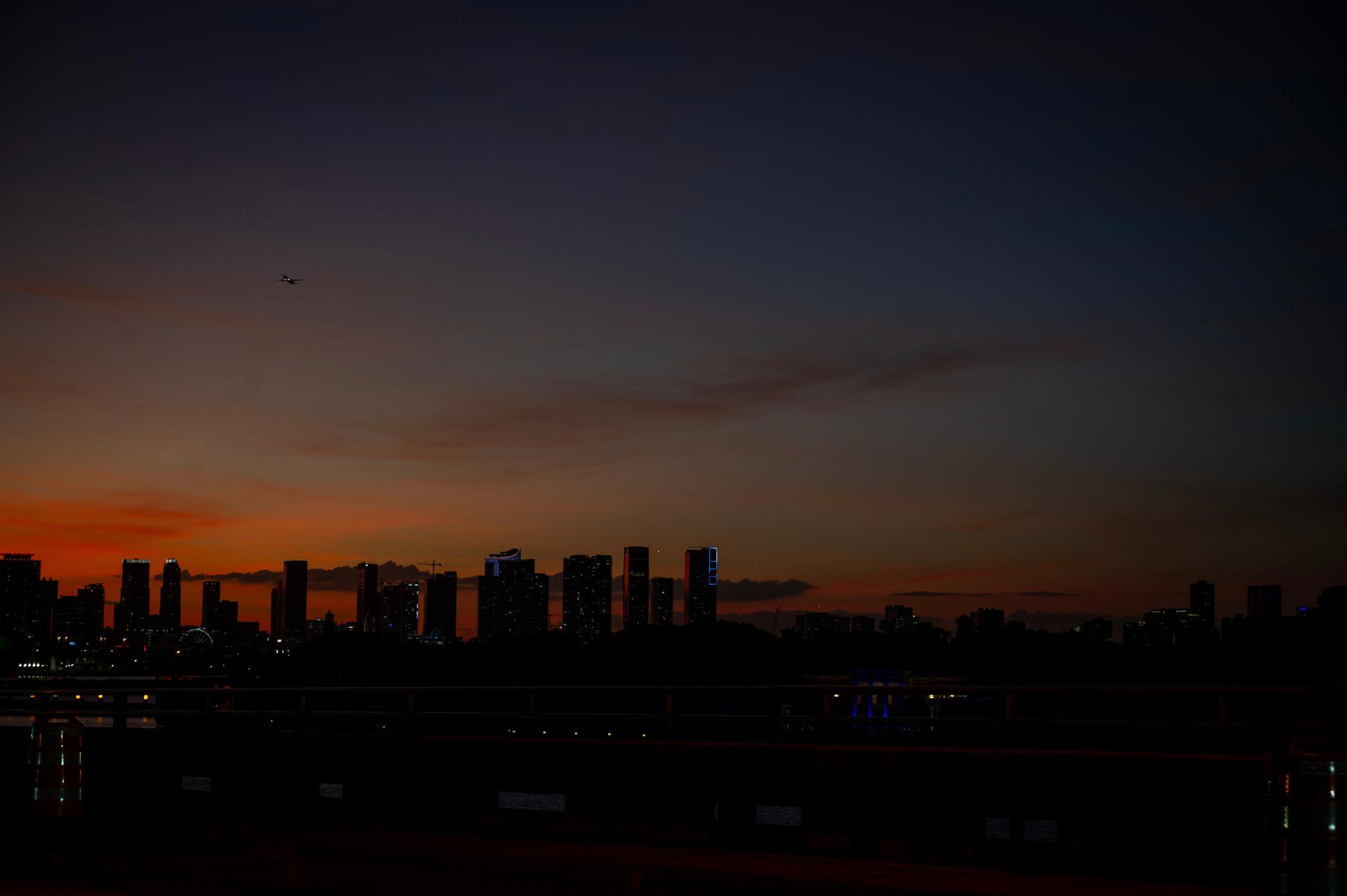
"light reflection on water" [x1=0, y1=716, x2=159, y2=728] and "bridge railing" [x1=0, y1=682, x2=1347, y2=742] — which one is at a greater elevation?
"bridge railing" [x1=0, y1=682, x2=1347, y2=742]

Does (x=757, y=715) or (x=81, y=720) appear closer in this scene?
(x=757, y=715)

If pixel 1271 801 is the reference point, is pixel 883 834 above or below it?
below

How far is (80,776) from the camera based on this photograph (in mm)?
13008

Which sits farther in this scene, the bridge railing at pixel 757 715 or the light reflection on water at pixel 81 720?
the light reflection on water at pixel 81 720

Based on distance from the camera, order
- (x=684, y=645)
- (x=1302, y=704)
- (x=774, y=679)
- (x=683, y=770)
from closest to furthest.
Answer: (x=683, y=770), (x=1302, y=704), (x=774, y=679), (x=684, y=645)

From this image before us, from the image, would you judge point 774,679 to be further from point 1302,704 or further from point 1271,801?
point 1271,801

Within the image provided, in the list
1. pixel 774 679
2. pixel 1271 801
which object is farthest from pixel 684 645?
pixel 1271 801

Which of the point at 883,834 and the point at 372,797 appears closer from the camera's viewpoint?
the point at 883,834

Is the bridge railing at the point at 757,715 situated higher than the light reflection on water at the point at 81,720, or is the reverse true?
the bridge railing at the point at 757,715

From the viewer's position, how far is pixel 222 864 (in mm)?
11883

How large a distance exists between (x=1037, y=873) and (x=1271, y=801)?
5.68 metres

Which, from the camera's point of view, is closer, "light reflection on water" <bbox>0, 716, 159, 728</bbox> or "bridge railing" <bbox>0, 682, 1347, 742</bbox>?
"bridge railing" <bbox>0, 682, 1347, 742</bbox>

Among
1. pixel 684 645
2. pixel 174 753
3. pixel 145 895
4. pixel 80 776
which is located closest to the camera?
pixel 145 895

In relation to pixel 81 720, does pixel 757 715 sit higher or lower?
higher
